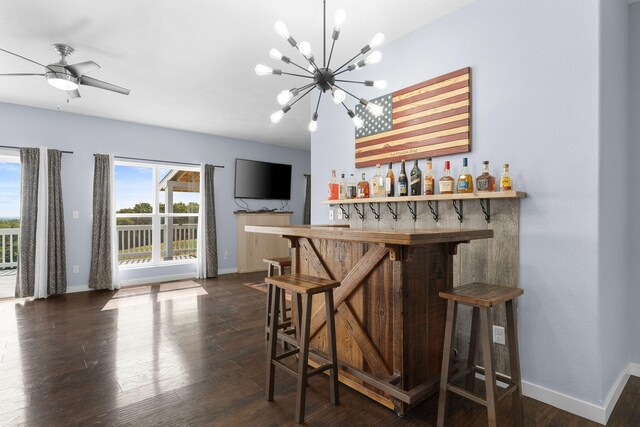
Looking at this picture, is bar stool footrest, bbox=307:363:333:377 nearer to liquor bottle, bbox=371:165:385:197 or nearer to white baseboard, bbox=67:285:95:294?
liquor bottle, bbox=371:165:385:197

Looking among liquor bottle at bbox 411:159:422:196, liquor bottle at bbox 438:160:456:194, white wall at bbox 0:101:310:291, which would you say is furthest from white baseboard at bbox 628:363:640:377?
white wall at bbox 0:101:310:291

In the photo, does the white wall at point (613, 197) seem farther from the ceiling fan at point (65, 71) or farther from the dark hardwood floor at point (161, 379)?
the ceiling fan at point (65, 71)

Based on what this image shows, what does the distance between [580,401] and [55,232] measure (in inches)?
237

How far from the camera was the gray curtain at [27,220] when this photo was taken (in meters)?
4.52

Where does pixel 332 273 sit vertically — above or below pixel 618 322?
above

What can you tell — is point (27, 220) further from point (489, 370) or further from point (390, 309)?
point (489, 370)

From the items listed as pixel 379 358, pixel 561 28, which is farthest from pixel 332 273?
pixel 561 28

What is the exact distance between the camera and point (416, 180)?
261 cm

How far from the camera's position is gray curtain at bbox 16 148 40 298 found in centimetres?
452

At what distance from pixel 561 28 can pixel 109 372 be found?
12.4 ft

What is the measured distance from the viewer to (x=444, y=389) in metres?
1.72

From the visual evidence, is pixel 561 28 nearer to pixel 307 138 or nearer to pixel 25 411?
pixel 25 411

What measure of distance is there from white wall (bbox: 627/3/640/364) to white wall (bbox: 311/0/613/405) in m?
0.78

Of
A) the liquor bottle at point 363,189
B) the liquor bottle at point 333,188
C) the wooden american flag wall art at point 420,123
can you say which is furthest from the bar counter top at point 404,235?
the liquor bottle at point 333,188
